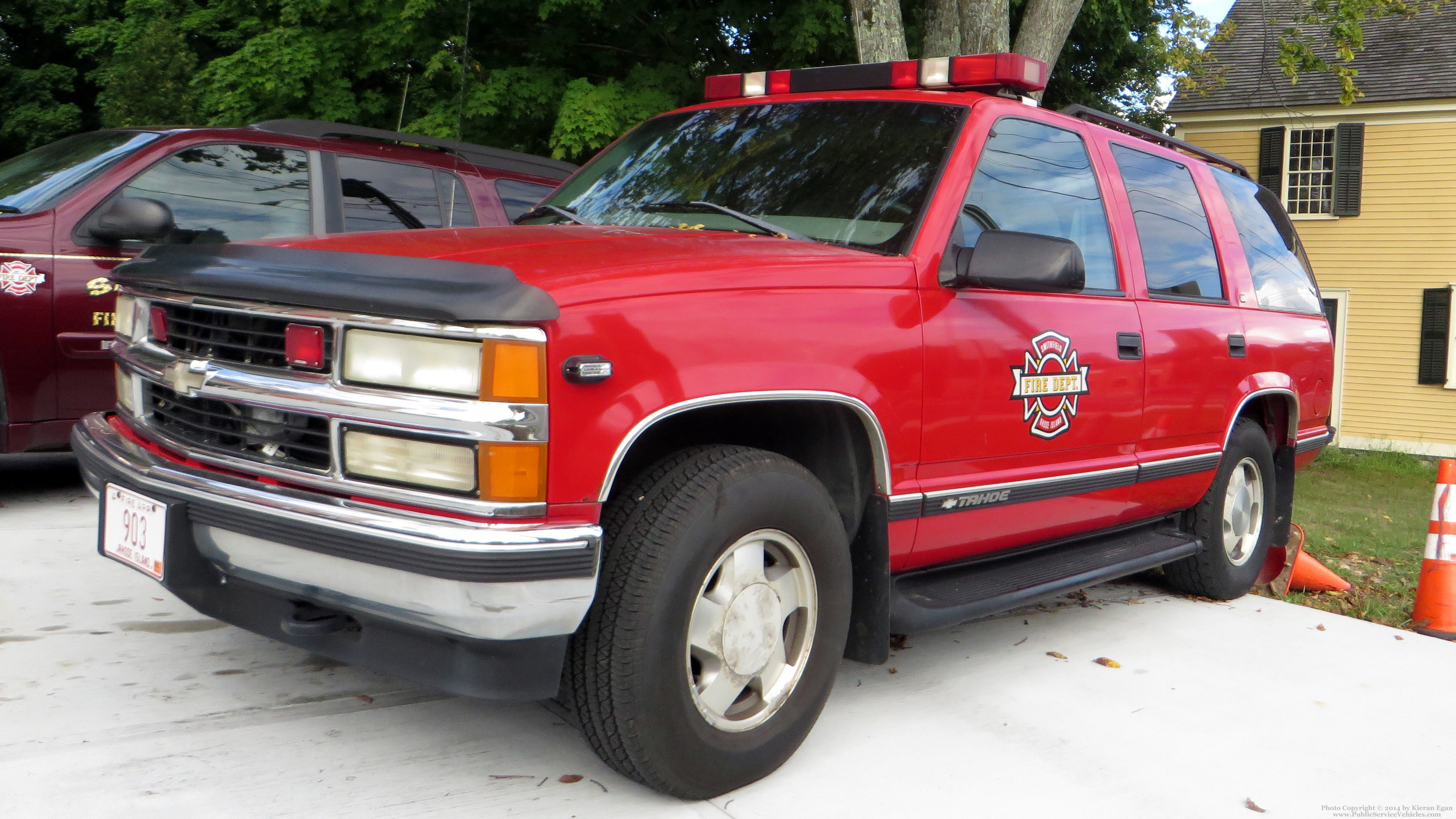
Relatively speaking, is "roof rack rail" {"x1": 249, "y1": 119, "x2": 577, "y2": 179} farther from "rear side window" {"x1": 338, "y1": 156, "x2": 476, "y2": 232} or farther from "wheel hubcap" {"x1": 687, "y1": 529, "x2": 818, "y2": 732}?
"wheel hubcap" {"x1": 687, "y1": 529, "x2": 818, "y2": 732}

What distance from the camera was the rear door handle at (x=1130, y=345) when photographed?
13.4ft

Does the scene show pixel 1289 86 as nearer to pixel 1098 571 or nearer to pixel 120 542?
pixel 1098 571

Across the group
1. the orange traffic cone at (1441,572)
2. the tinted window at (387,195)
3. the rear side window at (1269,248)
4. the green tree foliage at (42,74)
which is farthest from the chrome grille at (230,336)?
the green tree foliage at (42,74)

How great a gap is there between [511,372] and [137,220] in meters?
3.18

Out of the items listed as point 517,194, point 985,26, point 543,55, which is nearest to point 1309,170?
point 543,55

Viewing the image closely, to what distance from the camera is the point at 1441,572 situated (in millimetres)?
5145

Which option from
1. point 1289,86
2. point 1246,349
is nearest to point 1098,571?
point 1246,349

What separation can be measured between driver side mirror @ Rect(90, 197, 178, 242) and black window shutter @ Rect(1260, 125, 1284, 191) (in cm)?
2217

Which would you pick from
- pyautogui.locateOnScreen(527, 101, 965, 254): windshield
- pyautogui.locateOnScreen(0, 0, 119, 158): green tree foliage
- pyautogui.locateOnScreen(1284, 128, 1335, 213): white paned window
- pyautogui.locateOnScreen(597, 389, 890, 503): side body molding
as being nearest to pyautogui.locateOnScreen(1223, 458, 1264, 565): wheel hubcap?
pyautogui.locateOnScreen(527, 101, 965, 254): windshield

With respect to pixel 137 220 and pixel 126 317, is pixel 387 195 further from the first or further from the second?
pixel 126 317

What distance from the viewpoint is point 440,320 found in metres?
2.43

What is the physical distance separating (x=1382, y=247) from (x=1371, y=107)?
2576 mm

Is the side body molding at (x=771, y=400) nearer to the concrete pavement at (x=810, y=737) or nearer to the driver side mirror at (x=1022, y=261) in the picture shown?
the driver side mirror at (x=1022, y=261)

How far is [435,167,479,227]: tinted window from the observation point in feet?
21.2
